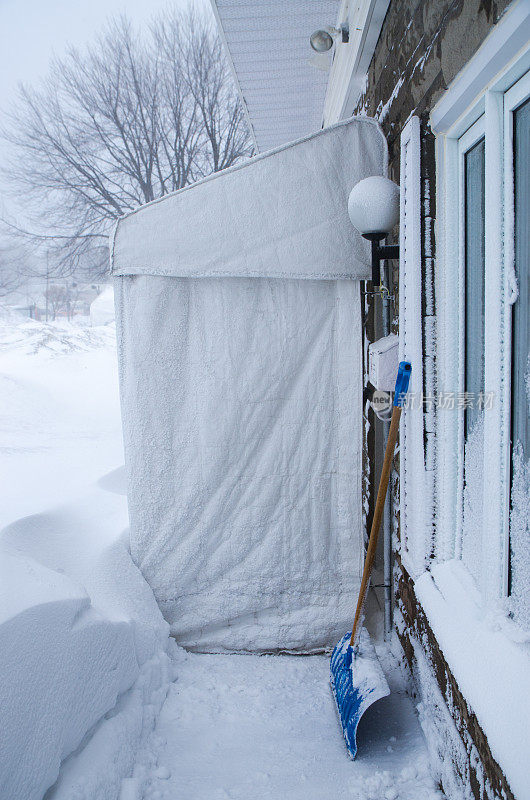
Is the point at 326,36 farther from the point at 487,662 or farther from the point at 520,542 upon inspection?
the point at 487,662

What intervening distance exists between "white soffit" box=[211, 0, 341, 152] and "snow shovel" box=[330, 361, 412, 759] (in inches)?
110

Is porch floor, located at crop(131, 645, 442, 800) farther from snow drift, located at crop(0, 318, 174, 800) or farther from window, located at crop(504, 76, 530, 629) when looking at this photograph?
window, located at crop(504, 76, 530, 629)

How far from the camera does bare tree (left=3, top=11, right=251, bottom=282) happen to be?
495 inches

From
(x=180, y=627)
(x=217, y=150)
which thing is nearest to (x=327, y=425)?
(x=180, y=627)

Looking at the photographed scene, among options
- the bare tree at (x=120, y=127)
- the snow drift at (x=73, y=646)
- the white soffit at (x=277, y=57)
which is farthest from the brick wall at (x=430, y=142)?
the bare tree at (x=120, y=127)

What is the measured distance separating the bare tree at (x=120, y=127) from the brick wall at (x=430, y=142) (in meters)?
10.7

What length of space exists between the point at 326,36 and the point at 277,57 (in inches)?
43.3

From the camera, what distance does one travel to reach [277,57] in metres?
4.40

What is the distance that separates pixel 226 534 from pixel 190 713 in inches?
36.1

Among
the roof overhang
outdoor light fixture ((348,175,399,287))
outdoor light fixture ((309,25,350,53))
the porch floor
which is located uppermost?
the roof overhang

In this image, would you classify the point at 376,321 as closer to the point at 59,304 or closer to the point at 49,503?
the point at 49,503

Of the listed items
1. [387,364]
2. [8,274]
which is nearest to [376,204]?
[387,364]

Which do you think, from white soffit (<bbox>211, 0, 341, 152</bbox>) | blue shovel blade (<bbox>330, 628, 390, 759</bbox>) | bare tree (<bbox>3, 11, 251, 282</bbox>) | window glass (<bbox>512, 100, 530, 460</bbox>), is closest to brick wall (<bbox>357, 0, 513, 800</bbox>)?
blue shovel blade (<bbox>330, 628, 390, 759</bbox>)

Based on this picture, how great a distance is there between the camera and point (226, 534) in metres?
3.23
